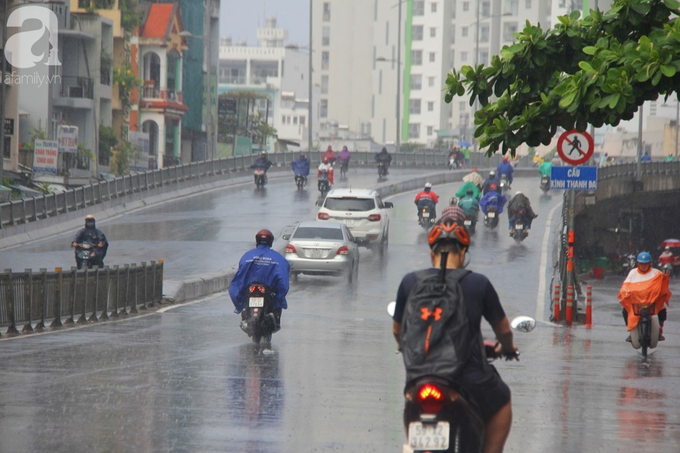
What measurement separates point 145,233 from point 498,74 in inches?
991

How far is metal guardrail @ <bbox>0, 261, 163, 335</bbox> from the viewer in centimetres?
1725

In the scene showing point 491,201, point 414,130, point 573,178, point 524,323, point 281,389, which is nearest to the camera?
point 524,323

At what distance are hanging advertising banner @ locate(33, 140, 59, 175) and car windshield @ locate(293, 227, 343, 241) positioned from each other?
16.0 m

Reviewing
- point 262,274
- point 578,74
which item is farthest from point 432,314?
point 262,274

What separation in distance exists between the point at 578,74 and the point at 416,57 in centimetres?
12861

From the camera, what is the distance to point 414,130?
459 feet

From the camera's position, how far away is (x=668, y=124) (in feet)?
391

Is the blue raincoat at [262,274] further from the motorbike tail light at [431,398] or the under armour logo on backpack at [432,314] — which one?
the motorbike tail light at [431,398]

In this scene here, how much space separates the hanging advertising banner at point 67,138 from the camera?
44.8 m

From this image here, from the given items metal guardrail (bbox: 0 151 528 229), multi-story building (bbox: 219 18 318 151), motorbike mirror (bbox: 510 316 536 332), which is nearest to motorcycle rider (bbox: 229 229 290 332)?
motorbike mirror (bbox: 510 316 536 332)

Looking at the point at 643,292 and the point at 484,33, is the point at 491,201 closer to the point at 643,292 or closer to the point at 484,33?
the point at 643,292

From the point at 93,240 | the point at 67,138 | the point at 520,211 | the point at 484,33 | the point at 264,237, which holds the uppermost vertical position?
the point at 484,33

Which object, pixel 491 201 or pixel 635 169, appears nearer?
pixel 491 201

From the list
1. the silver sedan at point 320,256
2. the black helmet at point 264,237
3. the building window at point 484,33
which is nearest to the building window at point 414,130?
the building window at point 484,33
